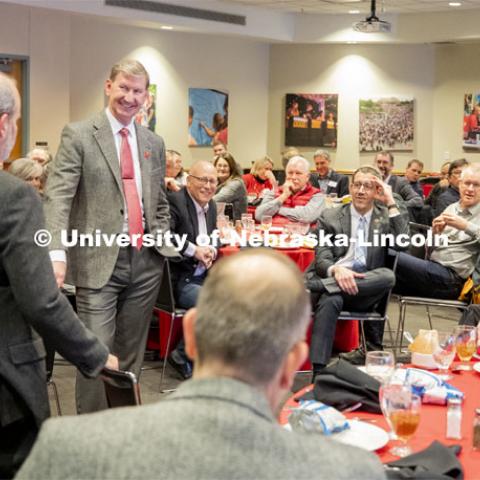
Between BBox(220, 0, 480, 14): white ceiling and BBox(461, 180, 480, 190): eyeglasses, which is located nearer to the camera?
BBox(461, 180, 480, 190): eyeglasses

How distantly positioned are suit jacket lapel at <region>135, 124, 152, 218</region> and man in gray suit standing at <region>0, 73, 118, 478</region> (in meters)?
1.53

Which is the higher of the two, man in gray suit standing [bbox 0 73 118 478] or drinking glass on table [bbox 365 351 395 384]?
man in gray suit standing [bbox 0 73 118 478]

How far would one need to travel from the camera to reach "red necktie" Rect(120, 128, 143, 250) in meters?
3.69

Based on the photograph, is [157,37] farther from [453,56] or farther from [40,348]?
[40,348]

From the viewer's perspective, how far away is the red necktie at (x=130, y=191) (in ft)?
12.1

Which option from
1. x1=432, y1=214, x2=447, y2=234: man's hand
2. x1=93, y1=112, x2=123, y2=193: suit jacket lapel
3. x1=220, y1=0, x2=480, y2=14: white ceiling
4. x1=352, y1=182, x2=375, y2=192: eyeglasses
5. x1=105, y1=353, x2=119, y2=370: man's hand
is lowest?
x1=105, y1=353, x2=119, y2=370: man's hand

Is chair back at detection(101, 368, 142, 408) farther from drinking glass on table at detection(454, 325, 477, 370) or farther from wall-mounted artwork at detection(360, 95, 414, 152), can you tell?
wall-mounted artwork at detection(360, 95, 414, 152)

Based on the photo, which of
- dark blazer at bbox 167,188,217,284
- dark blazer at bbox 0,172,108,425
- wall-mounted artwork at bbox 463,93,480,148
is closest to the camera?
dark blazer at bbox 0,172,108,425

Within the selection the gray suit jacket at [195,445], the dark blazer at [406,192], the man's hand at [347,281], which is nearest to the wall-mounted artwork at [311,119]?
the dark blazer at [406,192]

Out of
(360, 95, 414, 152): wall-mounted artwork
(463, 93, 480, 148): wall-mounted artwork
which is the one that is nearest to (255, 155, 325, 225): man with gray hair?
(463, 93, 480, 148): wall-mounted artwork

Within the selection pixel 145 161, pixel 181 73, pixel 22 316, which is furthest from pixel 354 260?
pixel 181 73

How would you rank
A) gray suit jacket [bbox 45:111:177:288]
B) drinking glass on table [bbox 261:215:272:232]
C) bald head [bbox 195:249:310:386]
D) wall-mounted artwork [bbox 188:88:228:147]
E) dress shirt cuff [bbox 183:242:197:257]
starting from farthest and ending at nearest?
1. wall-mounted artwork [bbox 188:88:228:147]
2. drinking glass on table [bbox 261:215:272:232]
3. dress shirt cuff [bbox 183:242:197:257]
4. gray suit jacket [bbox 45:111:177:288]
5. bald head [bbox 195:249:310:386]

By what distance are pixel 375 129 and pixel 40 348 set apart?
506 inches

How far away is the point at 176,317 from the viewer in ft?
17.8
